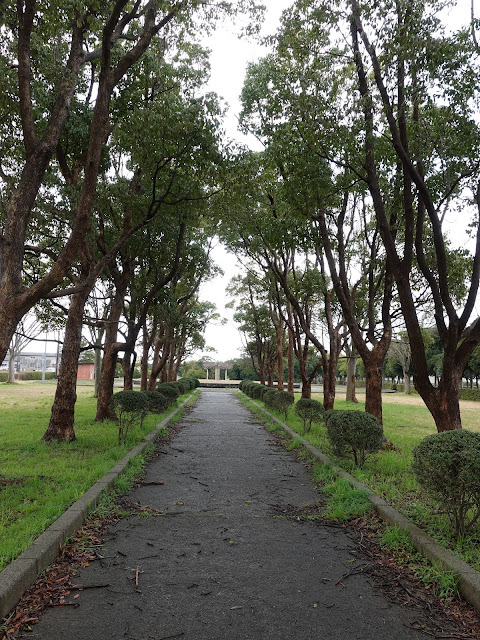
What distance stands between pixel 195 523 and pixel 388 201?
24.8 feet

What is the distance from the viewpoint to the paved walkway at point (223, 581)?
116 inches

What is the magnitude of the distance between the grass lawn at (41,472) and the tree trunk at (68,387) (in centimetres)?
30

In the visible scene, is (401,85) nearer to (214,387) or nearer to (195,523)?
(195,523)

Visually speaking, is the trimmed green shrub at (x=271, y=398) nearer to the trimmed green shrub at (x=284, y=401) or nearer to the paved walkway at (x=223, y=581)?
the trimmed green shrub at (x=284, y=401)

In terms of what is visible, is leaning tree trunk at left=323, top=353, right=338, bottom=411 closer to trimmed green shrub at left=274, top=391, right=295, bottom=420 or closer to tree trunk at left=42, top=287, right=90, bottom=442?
trimmed green shrub at left=274, top=391, right=295, bottom=420

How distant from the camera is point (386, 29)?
22.0ft

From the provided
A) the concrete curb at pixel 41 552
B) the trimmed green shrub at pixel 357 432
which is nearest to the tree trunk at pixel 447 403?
the trimmed green shrub at pixel 357 432

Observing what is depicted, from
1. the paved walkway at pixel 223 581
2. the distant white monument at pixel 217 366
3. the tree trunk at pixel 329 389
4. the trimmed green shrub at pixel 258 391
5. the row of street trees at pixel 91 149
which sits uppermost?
the row of street trees at pixel 91 149

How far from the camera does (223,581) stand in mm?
3615

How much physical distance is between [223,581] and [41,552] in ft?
4.67

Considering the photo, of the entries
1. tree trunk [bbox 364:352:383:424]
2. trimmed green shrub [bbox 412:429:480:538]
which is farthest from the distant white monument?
trimmed green shrub [bbox 412:429:480:538]

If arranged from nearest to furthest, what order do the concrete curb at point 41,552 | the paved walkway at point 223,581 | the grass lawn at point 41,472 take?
the paved walkway at point 223,581
the concrete curb at point 41,552
the grass lawn at point 41,472

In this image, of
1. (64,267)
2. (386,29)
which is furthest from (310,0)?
(64,267)

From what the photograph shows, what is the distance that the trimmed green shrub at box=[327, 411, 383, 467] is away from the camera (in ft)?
23.1
